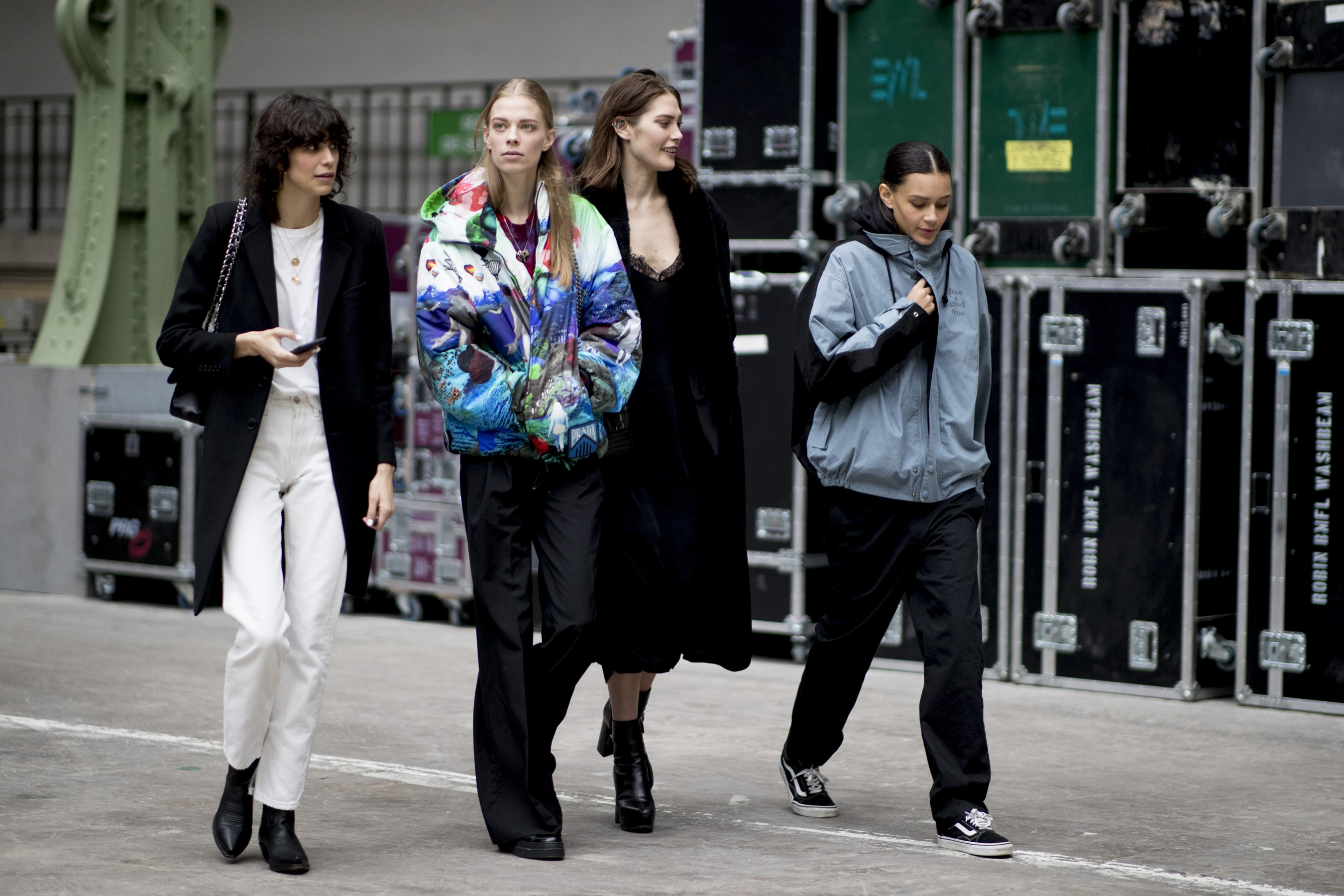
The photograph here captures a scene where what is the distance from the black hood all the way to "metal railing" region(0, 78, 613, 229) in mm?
10207

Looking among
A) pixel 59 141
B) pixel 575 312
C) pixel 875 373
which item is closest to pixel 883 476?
pixel 875 373

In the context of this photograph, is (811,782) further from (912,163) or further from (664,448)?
(912,163)

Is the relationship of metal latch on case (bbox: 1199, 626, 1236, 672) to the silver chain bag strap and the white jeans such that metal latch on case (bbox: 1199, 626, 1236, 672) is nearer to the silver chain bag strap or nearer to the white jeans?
the white jeans

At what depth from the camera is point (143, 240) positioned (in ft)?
34.0

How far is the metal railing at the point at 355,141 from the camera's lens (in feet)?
54.4

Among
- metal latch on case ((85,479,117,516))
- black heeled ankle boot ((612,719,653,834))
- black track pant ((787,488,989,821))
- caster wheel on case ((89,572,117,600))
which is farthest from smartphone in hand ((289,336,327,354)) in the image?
caster wheel on case ((89,572,117,600))

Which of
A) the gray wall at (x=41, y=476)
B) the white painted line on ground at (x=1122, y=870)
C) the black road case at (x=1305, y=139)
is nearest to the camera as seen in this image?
the white painted line on ground at (x=1122, y=870)

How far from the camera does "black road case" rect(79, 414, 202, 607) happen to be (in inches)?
379

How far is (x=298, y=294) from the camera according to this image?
15.1ft

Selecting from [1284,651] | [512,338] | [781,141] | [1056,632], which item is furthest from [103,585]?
[1284,651]

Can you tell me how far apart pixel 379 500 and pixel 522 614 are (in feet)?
1.54

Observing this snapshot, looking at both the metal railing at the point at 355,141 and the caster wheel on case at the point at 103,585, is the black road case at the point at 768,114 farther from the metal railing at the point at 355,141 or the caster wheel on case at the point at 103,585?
the metal railing at the point at 355,141

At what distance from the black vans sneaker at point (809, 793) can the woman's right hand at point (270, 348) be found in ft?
6.25

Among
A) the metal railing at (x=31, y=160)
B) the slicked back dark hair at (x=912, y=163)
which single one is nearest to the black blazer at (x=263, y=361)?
the slicked back dark hair at (x=912, y=163)
